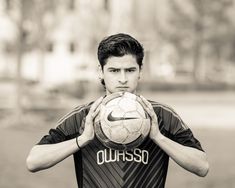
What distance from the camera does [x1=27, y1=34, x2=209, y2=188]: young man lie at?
2932mm

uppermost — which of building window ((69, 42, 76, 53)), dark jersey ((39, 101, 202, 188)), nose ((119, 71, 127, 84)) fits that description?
nose ((119, 71, 127, 84))

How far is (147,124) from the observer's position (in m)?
2.91

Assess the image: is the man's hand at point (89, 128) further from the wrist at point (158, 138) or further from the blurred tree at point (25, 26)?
the blurred tree at point (25, 26)

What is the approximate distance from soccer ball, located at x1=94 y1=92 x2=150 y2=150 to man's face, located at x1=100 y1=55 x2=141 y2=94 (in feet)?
0.14

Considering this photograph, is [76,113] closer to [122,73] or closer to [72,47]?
[122,73]

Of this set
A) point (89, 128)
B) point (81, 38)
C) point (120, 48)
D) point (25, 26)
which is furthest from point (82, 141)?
point (81, 38)

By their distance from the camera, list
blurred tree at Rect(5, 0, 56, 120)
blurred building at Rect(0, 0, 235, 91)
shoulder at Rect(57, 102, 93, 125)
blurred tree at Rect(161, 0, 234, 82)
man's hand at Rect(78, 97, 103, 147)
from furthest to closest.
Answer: blurred tree at Rect(161, 0, 234, 82), blurred building at Rect(0, 0, 235, 91), blurred tree at Rect(5, 0, 56, 120), shoulder at Rect(57, 102, 93, 125), man's hand at Rect(78, 97, 103, 147)

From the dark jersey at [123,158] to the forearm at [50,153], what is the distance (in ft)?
0.23

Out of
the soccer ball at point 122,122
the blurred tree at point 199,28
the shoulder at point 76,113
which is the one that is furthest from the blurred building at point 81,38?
the soccer ball at point 122,122

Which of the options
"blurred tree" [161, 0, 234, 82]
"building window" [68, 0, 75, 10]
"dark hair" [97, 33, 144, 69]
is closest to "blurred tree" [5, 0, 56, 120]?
"building window" [68, 0, 75, 10]

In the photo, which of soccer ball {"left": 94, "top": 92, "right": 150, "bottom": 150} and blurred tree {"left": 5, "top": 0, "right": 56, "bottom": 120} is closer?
soccer ball {"left": 94, "top": 92, "right": 150, "bottom": 150}

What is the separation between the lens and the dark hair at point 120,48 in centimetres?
298

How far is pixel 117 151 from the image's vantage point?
10.0ft

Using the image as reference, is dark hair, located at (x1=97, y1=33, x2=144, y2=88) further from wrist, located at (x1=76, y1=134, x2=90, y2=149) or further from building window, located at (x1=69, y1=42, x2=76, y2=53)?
building window, located at (x1=69, y1=42, x2=76, y2=53)
